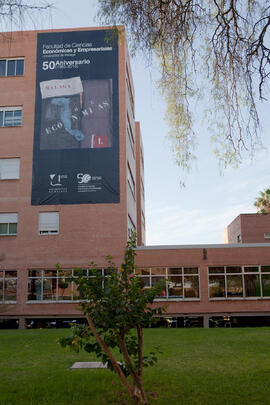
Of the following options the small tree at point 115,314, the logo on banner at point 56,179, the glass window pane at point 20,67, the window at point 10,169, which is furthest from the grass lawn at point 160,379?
the glass window pane at point 20,67

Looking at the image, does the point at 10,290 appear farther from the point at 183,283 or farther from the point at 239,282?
the point at 239,282

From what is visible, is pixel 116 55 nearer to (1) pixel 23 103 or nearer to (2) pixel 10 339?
(1) pixel 23 103

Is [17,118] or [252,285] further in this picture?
[17,118]

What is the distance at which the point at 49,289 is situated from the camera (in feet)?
87.9

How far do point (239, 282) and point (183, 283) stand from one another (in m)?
3.31

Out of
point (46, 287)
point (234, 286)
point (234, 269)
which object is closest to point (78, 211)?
point (46, 287)

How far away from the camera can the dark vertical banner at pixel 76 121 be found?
90.0 feet

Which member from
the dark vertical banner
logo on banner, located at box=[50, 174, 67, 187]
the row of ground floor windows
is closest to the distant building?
the row of ground floor windows

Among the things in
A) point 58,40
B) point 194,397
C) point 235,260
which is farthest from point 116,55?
point 194,397

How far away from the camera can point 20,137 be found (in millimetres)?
28578

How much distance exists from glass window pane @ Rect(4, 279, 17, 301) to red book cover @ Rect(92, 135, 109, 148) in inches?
376

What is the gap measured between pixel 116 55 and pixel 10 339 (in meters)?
18.8

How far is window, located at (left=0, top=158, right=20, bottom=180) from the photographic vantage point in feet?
92.8

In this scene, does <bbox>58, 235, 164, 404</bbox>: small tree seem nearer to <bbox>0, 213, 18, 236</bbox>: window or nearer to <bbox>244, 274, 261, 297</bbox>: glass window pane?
<bbox>244, 274, 261, 297</bbox>: glass window pane
